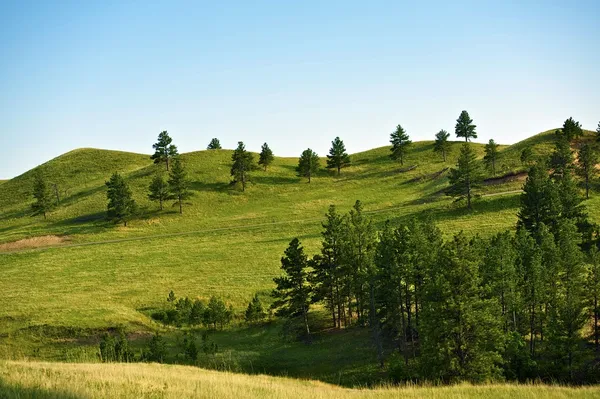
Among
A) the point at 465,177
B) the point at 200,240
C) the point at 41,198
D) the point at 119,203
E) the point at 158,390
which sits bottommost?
the point at 200,240

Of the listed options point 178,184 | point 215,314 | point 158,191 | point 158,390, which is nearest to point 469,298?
point 158,390

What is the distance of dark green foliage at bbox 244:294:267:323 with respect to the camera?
1954 inches

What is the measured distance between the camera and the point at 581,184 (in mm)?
83125

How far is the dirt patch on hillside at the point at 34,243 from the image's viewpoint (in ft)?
279

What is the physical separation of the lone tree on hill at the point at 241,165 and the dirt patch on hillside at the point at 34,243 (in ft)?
140

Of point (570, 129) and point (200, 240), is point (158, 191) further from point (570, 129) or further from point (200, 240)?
point (570, 129)

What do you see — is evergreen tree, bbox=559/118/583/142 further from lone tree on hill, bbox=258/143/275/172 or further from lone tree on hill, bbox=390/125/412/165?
lone tree on hill, bbox=258/143/275/172

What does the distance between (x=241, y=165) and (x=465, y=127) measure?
6761 cm

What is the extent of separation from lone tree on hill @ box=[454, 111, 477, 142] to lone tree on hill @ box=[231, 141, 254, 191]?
208 ft

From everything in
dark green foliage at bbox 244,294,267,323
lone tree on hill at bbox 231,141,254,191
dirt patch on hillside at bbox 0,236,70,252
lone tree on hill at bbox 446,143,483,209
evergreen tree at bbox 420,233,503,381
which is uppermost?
lone tree on hill at bbox 231,141,254,191

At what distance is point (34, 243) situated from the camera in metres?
86.8

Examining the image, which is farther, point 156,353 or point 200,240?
point 200,240

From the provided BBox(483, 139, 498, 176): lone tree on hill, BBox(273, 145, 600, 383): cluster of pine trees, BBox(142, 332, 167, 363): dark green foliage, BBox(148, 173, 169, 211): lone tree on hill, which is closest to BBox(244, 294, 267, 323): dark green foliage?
BBox(273, 145, 600, 383): cluster of pine trees

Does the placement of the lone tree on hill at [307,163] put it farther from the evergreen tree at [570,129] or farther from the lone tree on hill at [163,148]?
the evergreen tree at [570,129]
